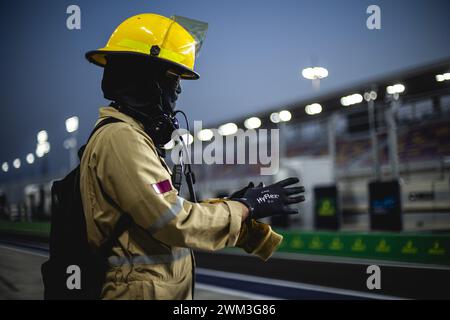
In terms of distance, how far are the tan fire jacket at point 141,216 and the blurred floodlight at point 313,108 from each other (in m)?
17.2

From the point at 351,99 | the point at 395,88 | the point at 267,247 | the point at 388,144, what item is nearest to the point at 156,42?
the point at 267,247

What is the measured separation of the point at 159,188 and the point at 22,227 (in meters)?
2.39

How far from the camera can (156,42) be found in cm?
173

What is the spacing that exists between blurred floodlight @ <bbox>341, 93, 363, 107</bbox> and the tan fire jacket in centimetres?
1589

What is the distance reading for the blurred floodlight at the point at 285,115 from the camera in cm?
1907

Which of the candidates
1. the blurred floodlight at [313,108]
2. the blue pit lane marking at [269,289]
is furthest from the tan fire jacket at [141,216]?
the blurred floodlight at [313,108]

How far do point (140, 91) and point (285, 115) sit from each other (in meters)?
17.9

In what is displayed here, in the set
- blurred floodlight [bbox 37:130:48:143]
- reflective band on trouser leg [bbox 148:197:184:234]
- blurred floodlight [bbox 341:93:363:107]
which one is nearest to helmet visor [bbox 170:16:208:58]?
reflective band on trouser leg [bbox 148:197:184:234]

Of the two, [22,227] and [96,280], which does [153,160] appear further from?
[22,227]

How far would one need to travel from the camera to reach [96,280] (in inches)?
63.1

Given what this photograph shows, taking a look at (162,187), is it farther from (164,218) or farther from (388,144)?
(388,144)

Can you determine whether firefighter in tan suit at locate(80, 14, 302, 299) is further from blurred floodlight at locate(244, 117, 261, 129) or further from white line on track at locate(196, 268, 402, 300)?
blurred floodlight at locate(244, 117, 261, 129)

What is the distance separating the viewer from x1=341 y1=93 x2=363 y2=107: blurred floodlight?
1639 centimetres

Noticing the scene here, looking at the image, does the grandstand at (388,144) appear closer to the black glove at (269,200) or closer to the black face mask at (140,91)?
the black glove at (269,200)
